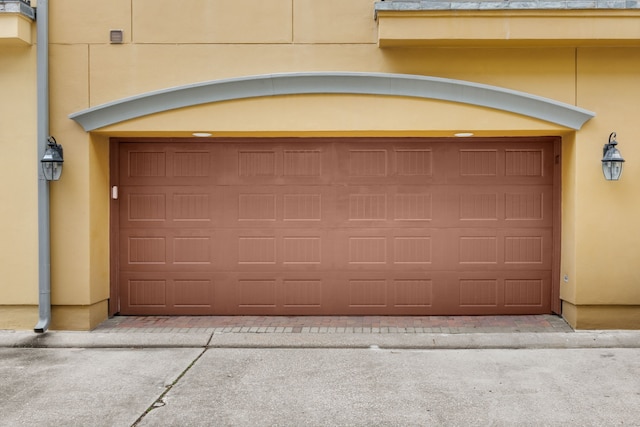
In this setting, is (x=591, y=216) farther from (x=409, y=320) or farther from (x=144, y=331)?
(x=144, y=331)

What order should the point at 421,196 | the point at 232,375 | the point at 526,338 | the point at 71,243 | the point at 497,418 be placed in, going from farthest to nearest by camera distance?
the point at 421,196
the point at 71,243
the point at 526,338
the point at 232,375
the point at 497,418

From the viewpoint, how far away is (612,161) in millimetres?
6727

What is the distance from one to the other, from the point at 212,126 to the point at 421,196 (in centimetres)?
317

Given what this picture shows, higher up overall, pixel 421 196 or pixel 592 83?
pixel 592 83

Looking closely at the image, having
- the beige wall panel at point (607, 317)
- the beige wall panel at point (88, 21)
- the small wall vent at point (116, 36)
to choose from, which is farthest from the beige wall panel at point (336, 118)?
the beige wall panel at point (607, 317)

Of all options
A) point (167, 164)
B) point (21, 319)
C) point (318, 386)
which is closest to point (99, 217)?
point (167, 164)

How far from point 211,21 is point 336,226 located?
3352 millimetres

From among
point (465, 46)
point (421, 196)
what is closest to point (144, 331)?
point (421, 196)

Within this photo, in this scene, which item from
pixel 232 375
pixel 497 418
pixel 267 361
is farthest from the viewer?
pixel 267 361

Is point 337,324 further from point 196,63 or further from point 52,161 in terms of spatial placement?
point 52,161

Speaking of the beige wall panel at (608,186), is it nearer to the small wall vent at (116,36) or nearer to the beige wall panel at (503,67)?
the beige wall panel at (503,67)

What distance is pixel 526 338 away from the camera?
22.0 feet

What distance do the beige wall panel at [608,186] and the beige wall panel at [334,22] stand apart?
115 inches

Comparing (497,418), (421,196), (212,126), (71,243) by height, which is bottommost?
(497,418)
